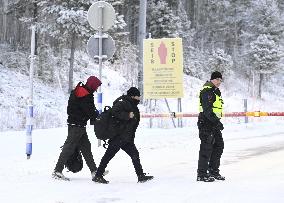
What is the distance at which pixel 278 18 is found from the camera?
5362cm

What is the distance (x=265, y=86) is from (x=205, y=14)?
413 inches

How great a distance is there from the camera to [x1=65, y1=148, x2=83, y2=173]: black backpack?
8797 millimetres

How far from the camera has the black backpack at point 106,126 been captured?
8.29 meters

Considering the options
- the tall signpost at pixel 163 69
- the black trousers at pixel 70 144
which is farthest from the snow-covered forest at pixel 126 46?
the black trousers at pixel 70 144

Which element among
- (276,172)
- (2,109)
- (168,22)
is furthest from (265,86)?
(276,172)

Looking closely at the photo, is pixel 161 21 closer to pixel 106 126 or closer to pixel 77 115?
pixel 77 115

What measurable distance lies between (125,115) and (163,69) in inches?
380

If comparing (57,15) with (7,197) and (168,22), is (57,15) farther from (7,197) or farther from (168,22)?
(7,197)

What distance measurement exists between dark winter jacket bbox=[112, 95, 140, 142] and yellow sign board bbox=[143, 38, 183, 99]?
9.15 metres

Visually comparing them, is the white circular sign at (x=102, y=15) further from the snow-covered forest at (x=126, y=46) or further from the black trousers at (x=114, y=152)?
the snow-covered forest at (x=126, y=46)

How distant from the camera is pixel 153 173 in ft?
31.5

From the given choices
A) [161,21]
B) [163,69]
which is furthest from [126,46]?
[163,69]

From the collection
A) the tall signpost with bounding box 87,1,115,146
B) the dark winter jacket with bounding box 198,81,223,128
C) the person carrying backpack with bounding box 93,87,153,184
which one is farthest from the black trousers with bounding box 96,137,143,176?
the tall signpost with bounding box 87,1,115,146

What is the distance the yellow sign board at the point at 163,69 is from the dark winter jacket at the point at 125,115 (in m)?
9.15
